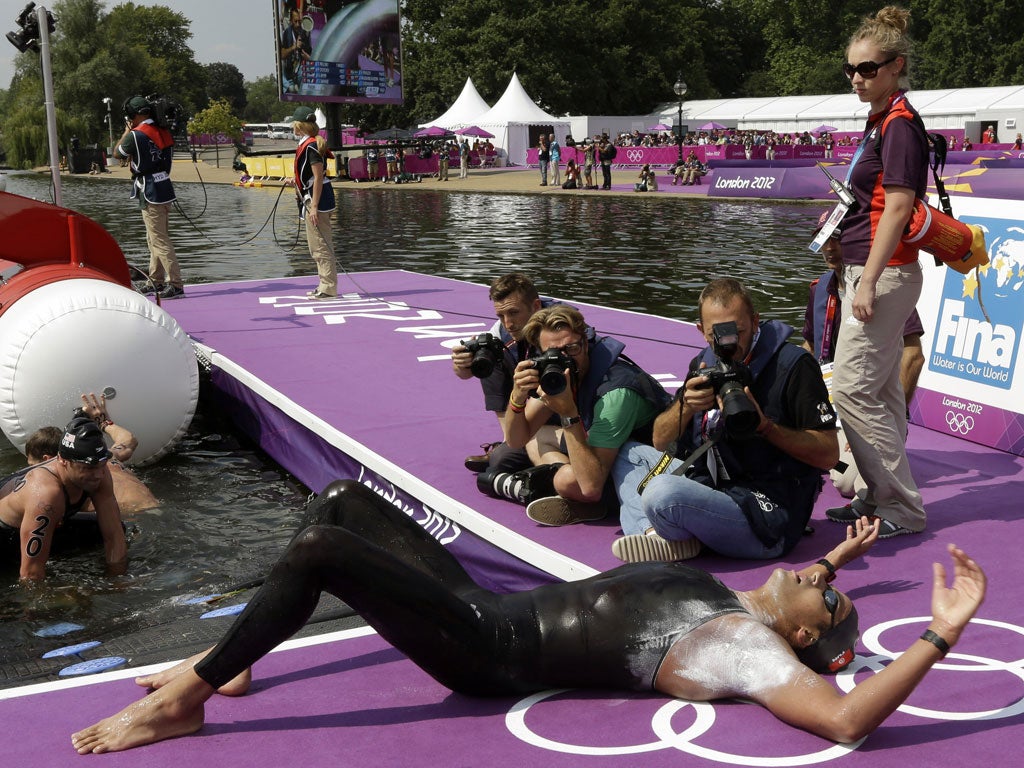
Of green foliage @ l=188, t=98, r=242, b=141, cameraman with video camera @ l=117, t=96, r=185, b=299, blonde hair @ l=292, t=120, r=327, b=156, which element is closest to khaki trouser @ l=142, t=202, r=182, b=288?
cameraman with video camera @ l=117, t=96, r=185, b=299

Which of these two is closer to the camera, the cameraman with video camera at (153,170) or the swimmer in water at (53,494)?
the swimmer in water at (53,494)

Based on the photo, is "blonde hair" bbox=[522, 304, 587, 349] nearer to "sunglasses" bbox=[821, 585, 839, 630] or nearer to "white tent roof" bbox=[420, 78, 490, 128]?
"sunglasses" bbox=[821, 585, 839, 630]

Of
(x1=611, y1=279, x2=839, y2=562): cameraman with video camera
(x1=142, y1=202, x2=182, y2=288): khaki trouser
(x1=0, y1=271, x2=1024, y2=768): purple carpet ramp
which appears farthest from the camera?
(x1=142, y1=202, x2=182, y2=288): khaki trouser

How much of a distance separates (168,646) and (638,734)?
2616mm

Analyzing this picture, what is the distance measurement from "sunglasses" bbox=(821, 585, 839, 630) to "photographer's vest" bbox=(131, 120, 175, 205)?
10.4 metres

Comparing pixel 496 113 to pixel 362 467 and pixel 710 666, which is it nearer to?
pixel 362 467

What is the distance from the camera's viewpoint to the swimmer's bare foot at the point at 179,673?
3.59 m

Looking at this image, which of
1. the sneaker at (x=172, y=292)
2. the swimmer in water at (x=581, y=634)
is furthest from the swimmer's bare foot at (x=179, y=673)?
the sneaker at (x=172, y=292)

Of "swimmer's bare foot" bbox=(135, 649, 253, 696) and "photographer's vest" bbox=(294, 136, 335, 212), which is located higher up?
"photographer's vest" bbox=(294, 136, 335, 212)

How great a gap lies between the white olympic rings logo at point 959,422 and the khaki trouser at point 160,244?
8.92 meters

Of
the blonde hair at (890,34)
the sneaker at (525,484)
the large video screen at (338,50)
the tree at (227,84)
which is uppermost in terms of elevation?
the tree at (227,84)

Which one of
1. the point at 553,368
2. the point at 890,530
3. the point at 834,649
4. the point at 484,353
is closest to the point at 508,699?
the point at 834,649

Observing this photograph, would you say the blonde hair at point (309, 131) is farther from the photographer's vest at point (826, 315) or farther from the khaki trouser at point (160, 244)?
the photographer's vest at point (826, 315)

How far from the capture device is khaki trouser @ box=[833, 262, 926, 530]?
4691mm
